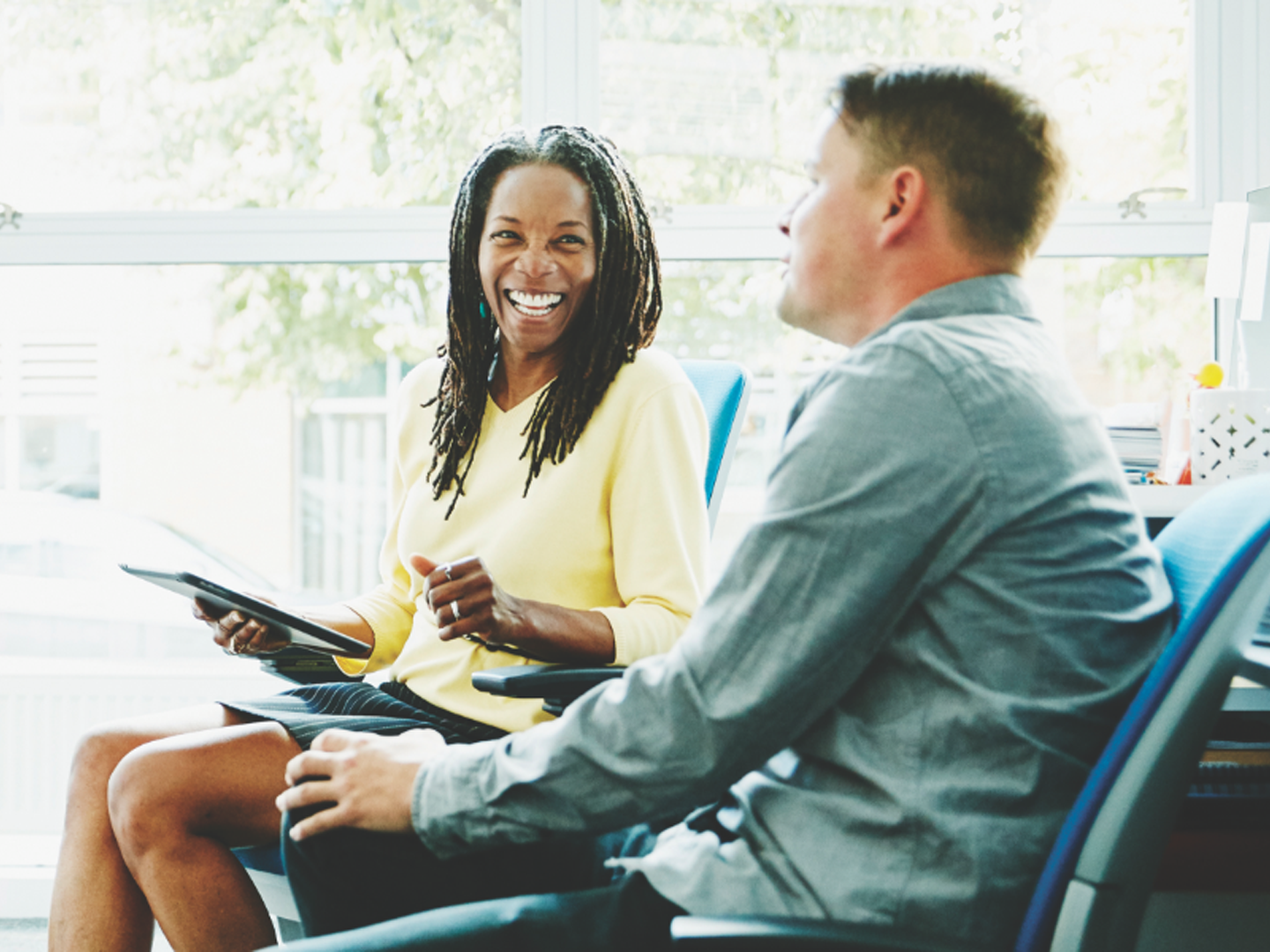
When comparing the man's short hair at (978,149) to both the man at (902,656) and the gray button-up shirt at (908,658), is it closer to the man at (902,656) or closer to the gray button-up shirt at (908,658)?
the man at (902,656)

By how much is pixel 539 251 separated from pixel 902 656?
3.00 feet

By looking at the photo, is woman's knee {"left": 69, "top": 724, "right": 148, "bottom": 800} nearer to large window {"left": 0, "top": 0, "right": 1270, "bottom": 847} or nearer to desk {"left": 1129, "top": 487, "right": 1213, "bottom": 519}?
large window {"left": 0, "top": 0, "right": 1270, "bottom": 847}

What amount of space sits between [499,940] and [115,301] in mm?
2023

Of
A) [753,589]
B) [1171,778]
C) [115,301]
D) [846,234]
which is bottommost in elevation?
[1171,778]

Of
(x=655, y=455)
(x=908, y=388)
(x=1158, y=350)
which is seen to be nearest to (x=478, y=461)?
(x=655, y=455)

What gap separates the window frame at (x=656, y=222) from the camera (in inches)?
90.9

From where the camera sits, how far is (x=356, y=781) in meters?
0.95

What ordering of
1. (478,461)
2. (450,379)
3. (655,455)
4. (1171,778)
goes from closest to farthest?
1. (1171,778)
2. (655,455)
3. (478,461)
4. (450,379)

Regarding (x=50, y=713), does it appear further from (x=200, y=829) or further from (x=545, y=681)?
(x=545, y=681)

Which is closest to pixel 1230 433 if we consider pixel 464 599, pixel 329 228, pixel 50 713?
Answer: pixel 464 599

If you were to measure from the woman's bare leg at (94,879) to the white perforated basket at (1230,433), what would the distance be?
5.69ft

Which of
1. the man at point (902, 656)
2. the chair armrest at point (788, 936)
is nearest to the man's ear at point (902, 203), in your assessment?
the man at point (902, 656)

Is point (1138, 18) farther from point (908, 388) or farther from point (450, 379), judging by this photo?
point (908, 388)

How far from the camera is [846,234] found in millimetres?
927
